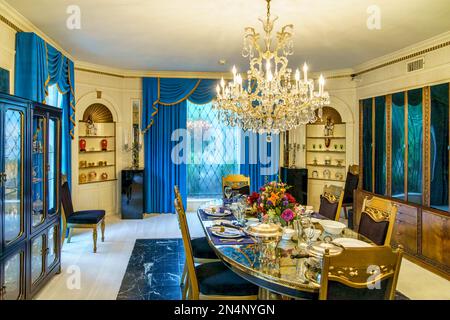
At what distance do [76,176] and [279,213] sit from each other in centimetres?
386

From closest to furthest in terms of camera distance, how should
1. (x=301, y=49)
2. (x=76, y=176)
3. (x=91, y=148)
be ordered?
1. (x=301, y=49)
2. (x=76, y=176)
3. (x=91, y=148)

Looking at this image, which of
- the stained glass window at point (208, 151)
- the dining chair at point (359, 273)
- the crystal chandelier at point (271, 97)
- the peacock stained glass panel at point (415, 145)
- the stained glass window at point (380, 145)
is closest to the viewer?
the dining chair at point (359, 273)

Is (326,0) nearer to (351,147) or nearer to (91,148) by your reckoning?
(351,147)

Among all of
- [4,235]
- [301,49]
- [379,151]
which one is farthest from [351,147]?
[4,235]

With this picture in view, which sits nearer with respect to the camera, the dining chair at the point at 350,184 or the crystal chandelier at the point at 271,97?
the crystal chandelier at the point at 271,97

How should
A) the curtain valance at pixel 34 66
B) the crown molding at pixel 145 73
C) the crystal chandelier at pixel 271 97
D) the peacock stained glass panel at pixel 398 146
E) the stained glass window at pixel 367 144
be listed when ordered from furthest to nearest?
the crown molding at pixel 145 73
the stained glass window at pixel 367 144
the peacock stained glass panel at pixel 398 146
the curtain valance at pixel 34 66
the crystal chandelier at pixel 271 97

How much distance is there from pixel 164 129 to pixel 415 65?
4.02 m

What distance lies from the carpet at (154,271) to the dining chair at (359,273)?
5.48ft

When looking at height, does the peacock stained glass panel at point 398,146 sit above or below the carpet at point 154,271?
above

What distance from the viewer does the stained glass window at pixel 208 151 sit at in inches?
243

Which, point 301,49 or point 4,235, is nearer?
point 4,235

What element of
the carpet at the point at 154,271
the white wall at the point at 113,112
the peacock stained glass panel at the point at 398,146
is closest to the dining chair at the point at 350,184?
the peacock stained glass panel at the point at 398,146

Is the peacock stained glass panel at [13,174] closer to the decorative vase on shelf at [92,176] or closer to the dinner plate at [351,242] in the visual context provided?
the dinner plate at [351,242]

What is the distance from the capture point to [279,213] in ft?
8.36
